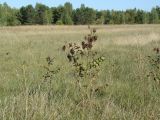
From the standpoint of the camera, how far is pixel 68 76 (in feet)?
25.9

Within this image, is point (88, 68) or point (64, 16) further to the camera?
point (64, 16)

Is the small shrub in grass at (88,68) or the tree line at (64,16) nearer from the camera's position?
the small shrub in grass at (88,68)

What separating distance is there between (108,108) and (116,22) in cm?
8896

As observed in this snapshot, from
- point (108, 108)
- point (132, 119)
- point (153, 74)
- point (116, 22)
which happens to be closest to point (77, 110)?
point (108, 108)

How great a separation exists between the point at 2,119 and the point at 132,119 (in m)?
1.41

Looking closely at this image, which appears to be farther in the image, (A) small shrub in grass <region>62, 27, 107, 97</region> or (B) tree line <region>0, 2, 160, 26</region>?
(B) tree line <region>0, 2, 160, 26</region>

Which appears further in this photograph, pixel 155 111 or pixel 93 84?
pixel 93 84

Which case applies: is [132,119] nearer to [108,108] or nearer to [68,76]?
[108,108]

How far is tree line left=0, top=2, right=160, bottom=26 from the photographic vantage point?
78688 mm

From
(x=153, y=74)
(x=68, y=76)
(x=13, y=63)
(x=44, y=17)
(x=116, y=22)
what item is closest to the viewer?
(x=153, y=74)

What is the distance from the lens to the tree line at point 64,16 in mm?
78688

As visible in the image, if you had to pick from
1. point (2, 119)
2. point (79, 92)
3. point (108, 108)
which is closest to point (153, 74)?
point (79, 92)

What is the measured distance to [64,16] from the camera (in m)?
83.4

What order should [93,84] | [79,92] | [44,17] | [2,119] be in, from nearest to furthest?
[2,119]
[93,84]
[79,92]
[44,17]
